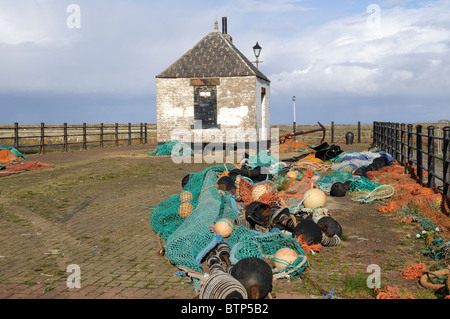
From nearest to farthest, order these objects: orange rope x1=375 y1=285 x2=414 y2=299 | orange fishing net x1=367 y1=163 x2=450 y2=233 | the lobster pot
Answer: the lobster pot < orange rope x1=375 y1=285 x2=414 y2=299 < orange fishing net x1=367 y1=163 x2=450 y2=233

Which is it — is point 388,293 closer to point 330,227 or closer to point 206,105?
point 330,227

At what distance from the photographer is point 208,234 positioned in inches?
261

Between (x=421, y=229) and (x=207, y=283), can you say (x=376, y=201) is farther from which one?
(x=207, y=283)

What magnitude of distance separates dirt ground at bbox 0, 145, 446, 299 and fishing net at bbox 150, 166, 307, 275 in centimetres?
22

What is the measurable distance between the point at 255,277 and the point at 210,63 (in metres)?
22.1

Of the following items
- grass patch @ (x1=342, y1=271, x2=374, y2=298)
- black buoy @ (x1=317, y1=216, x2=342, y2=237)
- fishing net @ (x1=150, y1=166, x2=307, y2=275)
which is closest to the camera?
grass patch @ (x1=342, y1=271, x2=374, y2=298)

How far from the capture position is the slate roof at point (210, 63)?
25062 mm

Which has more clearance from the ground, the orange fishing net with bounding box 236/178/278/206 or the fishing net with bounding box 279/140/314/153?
the fishing net with bounding box 279/140/314/153

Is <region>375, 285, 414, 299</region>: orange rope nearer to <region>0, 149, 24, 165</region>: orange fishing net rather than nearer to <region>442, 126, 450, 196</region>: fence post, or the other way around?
<region>442, 126, 450, 196</region>: fence post

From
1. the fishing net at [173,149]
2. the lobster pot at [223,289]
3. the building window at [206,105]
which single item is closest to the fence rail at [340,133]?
the building window at [206,105]

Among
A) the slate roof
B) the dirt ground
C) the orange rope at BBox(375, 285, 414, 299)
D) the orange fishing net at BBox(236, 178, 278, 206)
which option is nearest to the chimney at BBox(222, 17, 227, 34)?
the slate roof

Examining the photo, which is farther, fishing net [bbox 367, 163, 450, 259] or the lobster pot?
fishing net [bbox 367, 163, 450, 259]

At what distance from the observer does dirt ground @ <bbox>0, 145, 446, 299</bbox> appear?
5.05m

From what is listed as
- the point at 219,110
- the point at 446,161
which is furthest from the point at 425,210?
the point at 219,110
